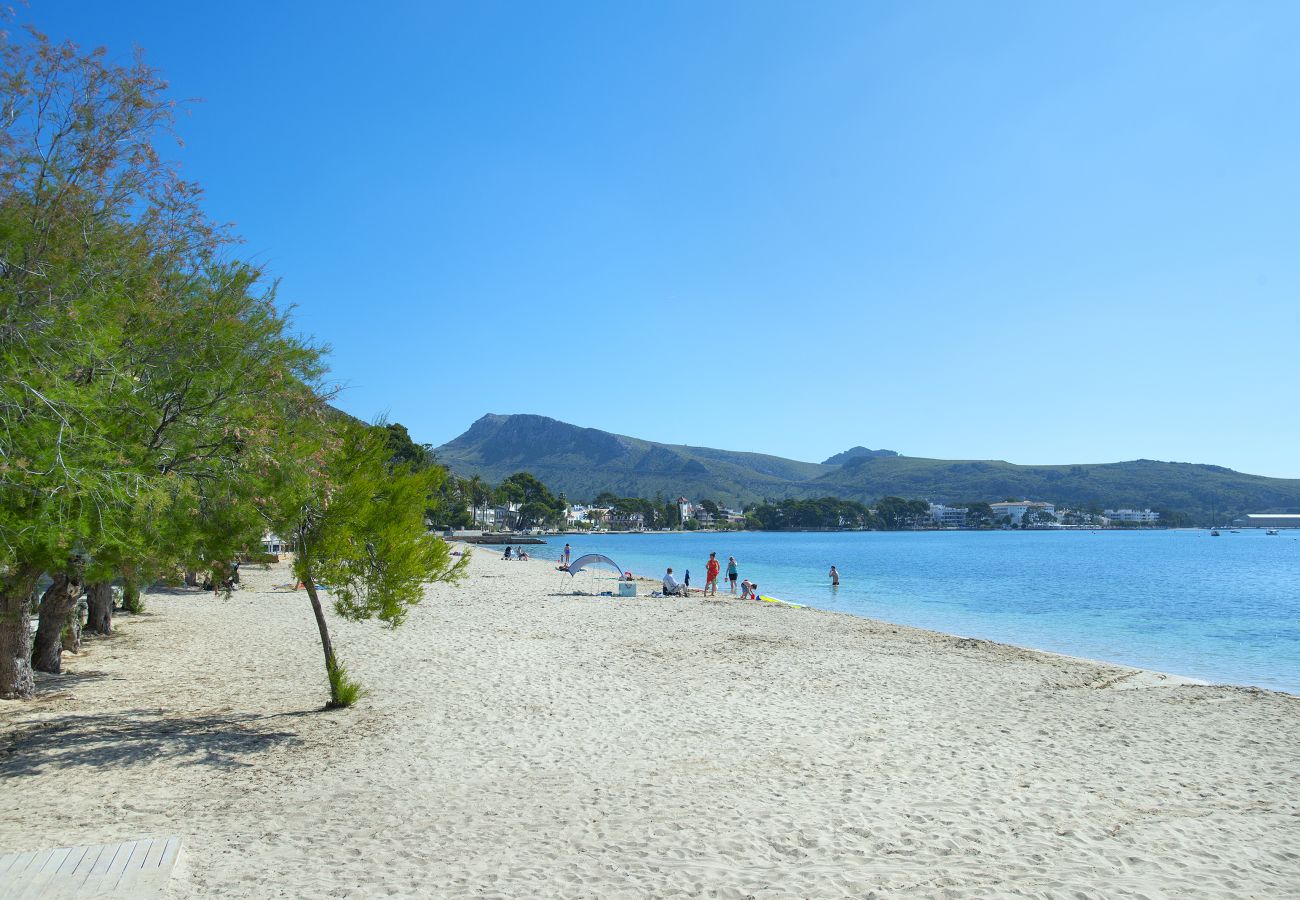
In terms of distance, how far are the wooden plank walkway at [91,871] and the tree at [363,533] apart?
13.4ft

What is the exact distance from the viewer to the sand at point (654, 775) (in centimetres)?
567

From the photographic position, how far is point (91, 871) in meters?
4.96

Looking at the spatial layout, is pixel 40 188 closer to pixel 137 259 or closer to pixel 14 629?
pixel 137 259

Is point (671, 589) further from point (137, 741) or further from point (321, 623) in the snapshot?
point (137, 741)

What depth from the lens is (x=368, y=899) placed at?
502 centimetres

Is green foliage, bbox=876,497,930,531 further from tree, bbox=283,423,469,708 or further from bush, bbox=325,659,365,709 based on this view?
tree, bbox=283,423,469,708

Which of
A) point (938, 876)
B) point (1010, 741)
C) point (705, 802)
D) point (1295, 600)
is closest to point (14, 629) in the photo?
point (705, 802)

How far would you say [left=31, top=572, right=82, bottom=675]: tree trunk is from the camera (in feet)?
33.0

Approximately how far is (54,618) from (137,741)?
342 centimetres

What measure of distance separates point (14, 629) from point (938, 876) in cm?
1025

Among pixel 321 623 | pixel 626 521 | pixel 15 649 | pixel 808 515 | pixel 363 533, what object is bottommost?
pixel 626 521

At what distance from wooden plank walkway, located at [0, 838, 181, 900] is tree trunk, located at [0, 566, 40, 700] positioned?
14.2 feet

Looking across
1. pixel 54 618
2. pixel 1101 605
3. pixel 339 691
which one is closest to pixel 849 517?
pixel 1101 605

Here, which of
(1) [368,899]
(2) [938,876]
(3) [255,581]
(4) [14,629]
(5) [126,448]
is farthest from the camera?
(3) [255,581]
